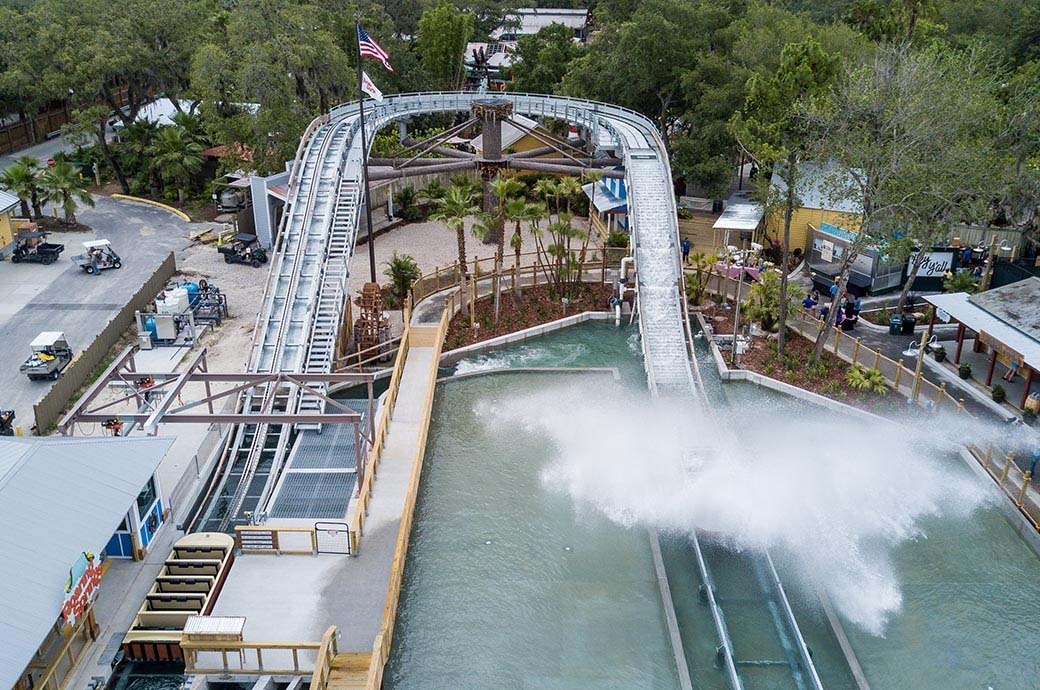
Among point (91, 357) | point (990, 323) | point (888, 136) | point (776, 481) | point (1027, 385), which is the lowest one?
point (776, 481)

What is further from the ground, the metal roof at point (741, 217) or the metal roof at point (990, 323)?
the metal roof at point (741, 217)

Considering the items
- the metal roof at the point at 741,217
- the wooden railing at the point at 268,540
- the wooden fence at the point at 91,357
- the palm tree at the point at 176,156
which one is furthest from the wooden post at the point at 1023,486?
the palm tree at the point at 176,156

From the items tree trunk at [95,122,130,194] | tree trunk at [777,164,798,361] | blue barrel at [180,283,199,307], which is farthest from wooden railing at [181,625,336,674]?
tree trunk at [95,122,130,194]

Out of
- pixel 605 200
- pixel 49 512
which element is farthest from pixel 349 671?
pixel 605 200

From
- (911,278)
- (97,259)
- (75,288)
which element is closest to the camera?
(911,278)

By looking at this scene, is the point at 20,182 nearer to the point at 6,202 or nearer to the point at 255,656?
the point at 6,202

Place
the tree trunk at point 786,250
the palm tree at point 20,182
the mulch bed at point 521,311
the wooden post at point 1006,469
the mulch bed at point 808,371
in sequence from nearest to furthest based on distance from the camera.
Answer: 1. the wooden post at point 1006,469
2. the mulch bed at point 808,371
3. the tree trunk at point 786,250
4. the mulch bed at point 521,311
5. the palm tree at point 20,182

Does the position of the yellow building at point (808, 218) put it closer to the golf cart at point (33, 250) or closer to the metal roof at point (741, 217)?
the metal roof at point (741, 217)
